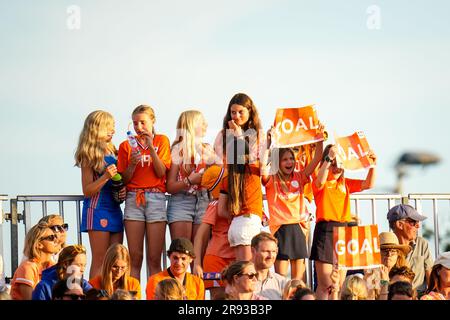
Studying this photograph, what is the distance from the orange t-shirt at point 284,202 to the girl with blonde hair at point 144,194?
1.10m

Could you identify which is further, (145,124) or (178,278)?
(145,124)

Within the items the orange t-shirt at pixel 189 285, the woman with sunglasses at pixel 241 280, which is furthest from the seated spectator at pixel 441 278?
the orange t-shirt at pixel 189 285

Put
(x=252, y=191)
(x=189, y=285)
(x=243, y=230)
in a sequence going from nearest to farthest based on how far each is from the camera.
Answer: (x=189, y=285)
(x=243, y=230)
(x=252, y=191)

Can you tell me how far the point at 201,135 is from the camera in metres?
13.8

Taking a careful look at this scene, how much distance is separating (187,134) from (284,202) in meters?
1.22

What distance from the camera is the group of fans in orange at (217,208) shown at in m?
12.9

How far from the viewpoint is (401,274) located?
13.4 m

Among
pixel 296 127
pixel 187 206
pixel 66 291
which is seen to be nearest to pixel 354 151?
pixel 296 127

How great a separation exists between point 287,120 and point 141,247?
1971 millimetres

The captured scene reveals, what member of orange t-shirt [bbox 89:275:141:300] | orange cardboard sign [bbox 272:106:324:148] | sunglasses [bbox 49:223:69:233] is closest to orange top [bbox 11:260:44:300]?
sunglasses [bbox 49:223:69:233]

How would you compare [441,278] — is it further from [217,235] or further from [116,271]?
[116,271]
